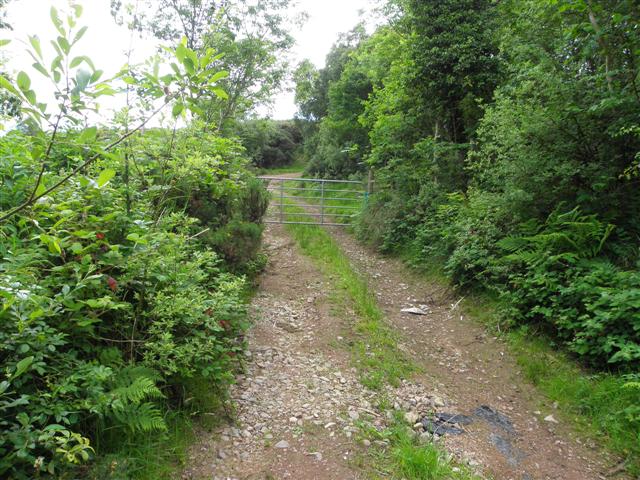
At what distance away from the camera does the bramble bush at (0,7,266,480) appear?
170 centimetres

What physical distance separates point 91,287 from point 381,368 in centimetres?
317

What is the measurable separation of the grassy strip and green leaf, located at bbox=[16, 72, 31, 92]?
3145mm

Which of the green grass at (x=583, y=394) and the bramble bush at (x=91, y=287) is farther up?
the bramble bush at (x=91, y=287)

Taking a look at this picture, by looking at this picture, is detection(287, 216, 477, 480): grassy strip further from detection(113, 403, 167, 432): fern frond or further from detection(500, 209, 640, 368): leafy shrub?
detection(500, 209, 640, 368): leafy shrub

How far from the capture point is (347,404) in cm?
379

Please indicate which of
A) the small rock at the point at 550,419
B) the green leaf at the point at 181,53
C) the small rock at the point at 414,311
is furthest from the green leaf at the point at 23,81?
the small rock at the point at 414,311

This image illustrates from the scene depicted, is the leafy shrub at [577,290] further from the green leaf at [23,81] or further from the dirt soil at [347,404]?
the green leaf at [23,81]

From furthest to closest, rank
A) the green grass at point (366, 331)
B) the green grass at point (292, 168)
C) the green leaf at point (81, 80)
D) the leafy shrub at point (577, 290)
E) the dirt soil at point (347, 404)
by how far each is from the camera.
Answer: the green grass at point (292, 168)
the green grass at point (366, 331)
the leafy shrub at point (577, 290)
the dirt soil at point (347, 404)
the green leaf at point (81, 80)

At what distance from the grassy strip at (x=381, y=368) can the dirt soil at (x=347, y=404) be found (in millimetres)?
130

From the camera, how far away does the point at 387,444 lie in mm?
3285

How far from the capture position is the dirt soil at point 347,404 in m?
3.07

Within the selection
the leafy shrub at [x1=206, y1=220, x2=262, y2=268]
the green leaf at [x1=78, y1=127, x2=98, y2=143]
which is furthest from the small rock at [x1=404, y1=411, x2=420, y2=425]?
the green leaf at [x1=78, y1=127, x2=98, y2=143]

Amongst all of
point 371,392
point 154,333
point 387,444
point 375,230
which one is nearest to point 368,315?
point 371,392

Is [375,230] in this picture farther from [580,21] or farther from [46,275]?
[46,275]
